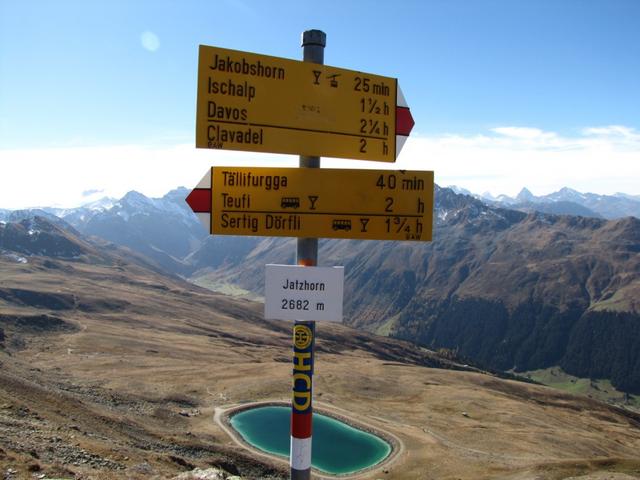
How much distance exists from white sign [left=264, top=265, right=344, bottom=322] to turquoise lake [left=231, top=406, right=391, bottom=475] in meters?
46.7

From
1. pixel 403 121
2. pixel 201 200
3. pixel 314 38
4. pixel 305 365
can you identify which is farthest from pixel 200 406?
pixel 314 38

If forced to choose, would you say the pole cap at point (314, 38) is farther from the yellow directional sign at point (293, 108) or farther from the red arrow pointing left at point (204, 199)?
the red arrow pointing left at point (204, 199)

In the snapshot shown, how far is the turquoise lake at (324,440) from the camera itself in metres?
55.0

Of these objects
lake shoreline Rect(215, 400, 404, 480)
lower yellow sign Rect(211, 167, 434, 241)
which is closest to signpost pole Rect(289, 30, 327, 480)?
lower yellow sign Rect(211, 167, 434, 241)

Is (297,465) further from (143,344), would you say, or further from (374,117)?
(143,344)

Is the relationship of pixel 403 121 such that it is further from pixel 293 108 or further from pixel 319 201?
pixel 319 201

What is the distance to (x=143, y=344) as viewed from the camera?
11762 cm

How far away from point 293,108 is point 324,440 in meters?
59.2

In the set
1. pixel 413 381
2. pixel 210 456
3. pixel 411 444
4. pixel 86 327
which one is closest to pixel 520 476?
pixel 411 444

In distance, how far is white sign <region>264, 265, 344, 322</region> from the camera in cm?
836

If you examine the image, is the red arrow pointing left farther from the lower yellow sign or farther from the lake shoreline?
the lake shoreline

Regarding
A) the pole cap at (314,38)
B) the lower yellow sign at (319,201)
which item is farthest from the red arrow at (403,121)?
the pole cap at (314,38)

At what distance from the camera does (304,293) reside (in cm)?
839

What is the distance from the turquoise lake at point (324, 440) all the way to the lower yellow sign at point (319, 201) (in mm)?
47363
